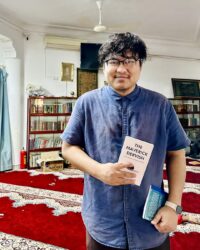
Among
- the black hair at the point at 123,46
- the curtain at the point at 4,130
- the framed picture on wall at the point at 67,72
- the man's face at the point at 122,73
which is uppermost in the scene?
the framed picture on wall at the point at 67,72

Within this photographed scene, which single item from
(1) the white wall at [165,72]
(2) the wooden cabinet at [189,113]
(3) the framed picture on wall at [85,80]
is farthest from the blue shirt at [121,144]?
(2) the wooden cabinet at [189,113]

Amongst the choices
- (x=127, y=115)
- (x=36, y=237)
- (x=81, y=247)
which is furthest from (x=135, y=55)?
(x=36, y=237)

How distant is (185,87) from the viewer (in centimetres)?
615

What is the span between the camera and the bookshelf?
487 cm

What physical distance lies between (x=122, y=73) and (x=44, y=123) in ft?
14.3

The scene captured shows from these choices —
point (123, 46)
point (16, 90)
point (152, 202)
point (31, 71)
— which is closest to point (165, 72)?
point (31, 71)

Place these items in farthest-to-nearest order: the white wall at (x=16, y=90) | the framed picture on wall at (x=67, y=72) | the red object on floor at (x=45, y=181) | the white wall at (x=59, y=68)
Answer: the framed picture on wall at (x=67, y=72), the white wall at (x=59, y=68), the white wall at (x=16, y=90), the red object on floor at (x=45, y=181)

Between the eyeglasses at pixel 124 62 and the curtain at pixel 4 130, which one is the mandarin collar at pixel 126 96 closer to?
the eyeglasses at pixel 124 62

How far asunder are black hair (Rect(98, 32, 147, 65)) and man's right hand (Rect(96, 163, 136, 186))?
382mm

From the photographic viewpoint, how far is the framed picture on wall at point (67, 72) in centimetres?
527

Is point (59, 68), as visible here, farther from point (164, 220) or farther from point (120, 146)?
point (164, 220)

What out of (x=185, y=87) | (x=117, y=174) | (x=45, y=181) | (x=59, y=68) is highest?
(x=59, y=68)

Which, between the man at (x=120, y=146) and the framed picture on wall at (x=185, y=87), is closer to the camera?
the man at (x=120, y=146)

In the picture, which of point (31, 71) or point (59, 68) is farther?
point (59, 68)
